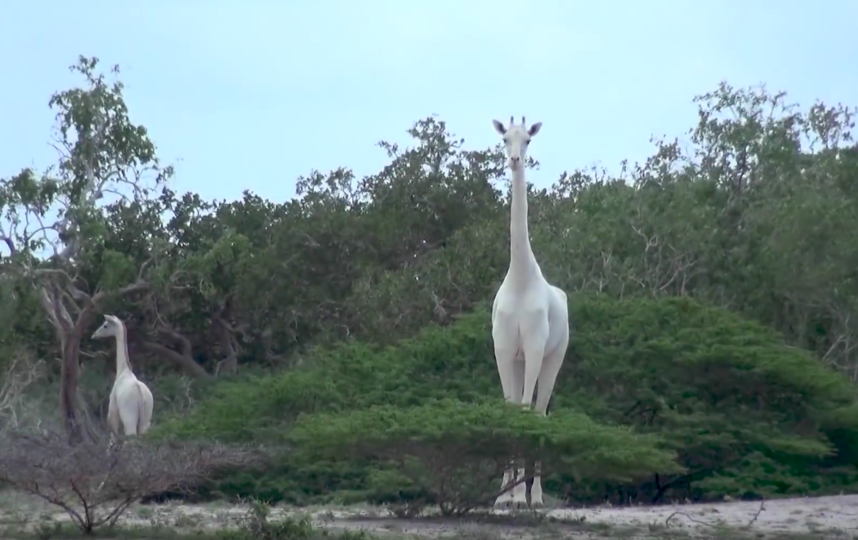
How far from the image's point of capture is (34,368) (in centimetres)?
2800

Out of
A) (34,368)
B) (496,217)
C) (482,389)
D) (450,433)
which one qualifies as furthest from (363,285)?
(450,433)

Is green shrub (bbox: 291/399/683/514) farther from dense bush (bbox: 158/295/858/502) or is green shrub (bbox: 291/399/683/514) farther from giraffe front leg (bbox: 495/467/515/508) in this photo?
dense bush (bbox: 158/295/858/502)

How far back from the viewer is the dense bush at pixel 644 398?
16.2m

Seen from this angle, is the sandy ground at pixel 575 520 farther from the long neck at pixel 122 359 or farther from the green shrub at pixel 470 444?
the long neck at pixel 122 359

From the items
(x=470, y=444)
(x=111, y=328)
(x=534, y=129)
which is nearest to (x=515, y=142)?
(x=534, y=129)

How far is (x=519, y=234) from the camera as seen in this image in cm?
1427

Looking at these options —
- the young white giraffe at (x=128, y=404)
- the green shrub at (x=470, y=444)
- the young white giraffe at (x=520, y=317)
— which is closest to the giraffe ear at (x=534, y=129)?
the young white giraffe at (x=520, y=317)

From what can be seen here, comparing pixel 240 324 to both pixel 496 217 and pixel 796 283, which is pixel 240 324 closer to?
pixel 496 217

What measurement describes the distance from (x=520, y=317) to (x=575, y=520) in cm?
221

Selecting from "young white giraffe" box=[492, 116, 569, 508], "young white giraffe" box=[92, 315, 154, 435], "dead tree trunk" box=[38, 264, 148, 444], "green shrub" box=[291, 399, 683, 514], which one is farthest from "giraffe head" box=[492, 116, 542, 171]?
"dead tree trunk" box=[38, 264, 148, 444]

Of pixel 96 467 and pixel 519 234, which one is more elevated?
pixel 519 234

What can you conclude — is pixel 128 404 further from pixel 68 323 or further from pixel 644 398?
pixel 644 398

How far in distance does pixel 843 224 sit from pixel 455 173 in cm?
1019

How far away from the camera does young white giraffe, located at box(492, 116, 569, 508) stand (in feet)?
46.1
